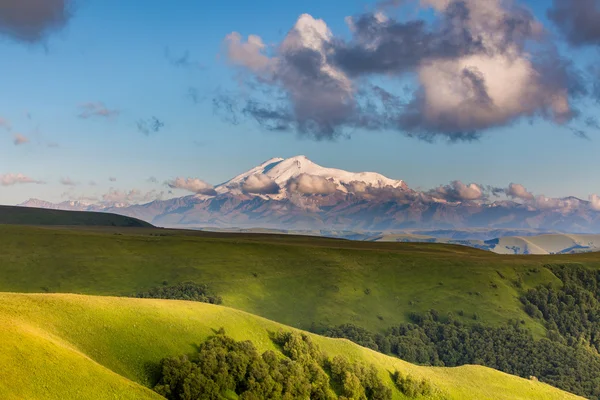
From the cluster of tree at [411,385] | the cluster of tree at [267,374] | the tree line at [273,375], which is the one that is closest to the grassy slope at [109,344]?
the cluster of tree at [411,385]

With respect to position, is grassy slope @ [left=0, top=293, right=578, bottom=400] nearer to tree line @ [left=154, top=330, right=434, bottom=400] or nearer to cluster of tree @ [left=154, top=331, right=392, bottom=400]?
tree line @ [left=154, top=330, right=434, bottom=400]

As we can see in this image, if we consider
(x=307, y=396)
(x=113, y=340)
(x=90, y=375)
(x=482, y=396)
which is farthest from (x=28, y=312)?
(x=482, y=396)

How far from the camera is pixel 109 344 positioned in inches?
3282

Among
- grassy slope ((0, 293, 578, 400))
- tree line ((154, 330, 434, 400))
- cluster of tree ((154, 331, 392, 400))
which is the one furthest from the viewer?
tree line ((154, 330, 434, 400))

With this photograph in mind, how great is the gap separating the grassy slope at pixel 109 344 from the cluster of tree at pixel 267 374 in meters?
4.05

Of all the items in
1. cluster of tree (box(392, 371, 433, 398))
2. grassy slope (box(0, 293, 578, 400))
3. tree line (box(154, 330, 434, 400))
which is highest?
grassy slope (box(0, 293, 578, 400))

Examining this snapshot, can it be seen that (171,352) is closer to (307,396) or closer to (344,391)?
(307,396)

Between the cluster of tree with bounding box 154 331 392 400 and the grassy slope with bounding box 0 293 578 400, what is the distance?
4045 millimetres

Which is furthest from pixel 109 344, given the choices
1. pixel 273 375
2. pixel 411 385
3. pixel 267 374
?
pixel 411 385

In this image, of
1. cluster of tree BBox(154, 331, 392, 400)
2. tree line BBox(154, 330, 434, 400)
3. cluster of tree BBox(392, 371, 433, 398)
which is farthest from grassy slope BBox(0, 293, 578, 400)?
cluster of tree BBox(154, 331, 392, 400)

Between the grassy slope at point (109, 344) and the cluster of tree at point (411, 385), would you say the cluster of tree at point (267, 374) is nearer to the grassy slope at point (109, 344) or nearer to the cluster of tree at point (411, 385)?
the grassy slope at point (109, 344)

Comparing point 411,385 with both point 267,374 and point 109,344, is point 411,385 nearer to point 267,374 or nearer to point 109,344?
point 267,374

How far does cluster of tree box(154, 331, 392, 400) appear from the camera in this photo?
8319cm

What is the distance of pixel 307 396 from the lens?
100688 mm
